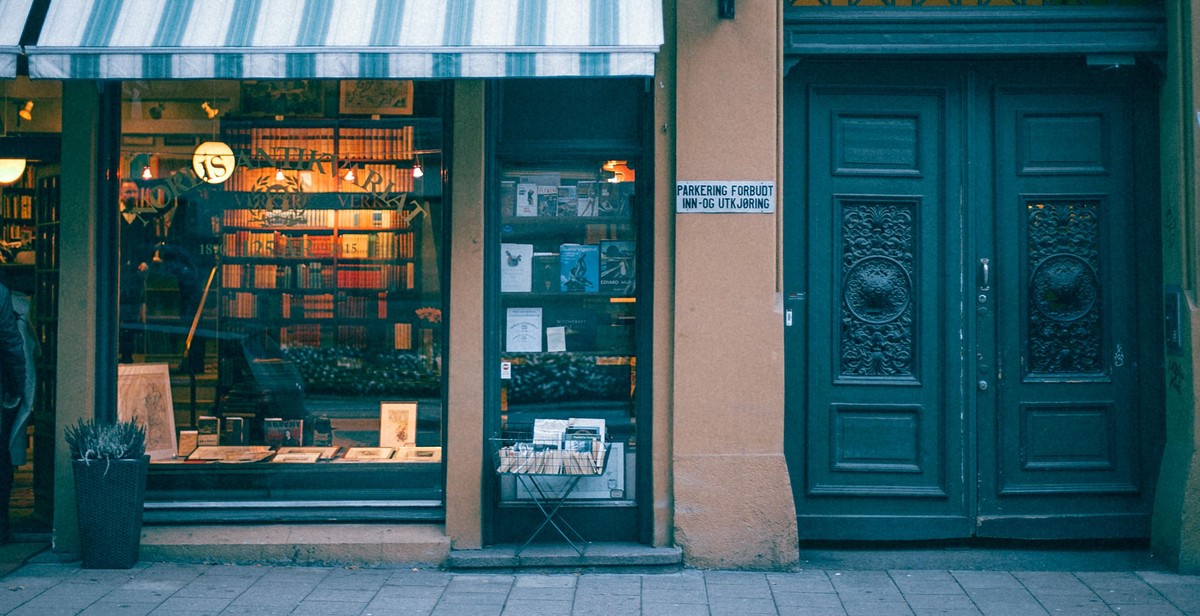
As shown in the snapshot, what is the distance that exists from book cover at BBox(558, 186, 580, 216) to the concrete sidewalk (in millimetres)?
2339

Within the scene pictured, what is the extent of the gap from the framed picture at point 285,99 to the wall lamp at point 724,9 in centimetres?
274

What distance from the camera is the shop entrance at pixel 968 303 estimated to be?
280 inches

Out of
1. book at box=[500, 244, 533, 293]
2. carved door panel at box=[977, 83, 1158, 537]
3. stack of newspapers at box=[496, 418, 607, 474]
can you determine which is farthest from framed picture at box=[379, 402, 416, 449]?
carved door panel at box=[977, 83, 1158, 537]

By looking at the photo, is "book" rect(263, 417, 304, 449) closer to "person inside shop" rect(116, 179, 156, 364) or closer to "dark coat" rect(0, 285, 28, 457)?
"person inside shop" rect(116, 179, 156, 364)

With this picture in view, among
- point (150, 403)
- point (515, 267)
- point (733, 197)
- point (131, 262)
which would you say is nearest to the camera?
point (733, 197)

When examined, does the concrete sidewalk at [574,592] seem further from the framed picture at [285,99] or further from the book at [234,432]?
the framed picture at [285,99]

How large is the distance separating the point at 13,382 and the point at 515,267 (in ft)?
10.6

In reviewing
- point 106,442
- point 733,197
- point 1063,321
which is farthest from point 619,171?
point 106,442

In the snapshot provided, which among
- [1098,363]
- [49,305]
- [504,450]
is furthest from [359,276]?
[1098,363]


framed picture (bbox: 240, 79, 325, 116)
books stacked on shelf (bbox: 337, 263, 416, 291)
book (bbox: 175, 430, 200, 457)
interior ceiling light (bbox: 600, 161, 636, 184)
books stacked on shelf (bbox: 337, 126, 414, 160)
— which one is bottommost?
book (bbox: 175, 430, 200, 457)

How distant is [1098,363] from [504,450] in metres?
3.99

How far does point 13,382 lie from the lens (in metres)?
6.72

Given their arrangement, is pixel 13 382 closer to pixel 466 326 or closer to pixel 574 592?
pixel 466 326

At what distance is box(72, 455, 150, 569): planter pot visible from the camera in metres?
6.50
